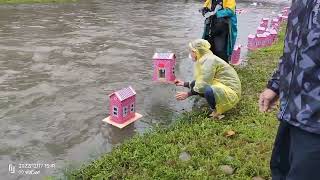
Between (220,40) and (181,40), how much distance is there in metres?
3.97

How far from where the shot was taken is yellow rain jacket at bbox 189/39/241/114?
16.5 feet

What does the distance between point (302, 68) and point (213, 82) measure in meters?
3.07

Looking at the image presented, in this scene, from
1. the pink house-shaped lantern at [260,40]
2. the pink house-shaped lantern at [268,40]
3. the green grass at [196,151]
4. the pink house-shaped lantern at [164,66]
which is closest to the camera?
the green grass at [196,151]

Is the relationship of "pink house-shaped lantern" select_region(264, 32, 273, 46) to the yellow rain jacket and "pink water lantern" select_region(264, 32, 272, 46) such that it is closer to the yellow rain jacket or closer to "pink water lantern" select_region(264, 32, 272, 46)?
"pink water lantern" select_region(264, 32, 272, 46)

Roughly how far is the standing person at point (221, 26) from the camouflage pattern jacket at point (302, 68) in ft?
13.9

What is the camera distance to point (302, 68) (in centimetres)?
207

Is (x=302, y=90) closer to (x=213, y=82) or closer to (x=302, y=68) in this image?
(x=302, y=68)

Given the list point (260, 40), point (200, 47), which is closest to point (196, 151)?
point (200, 47)

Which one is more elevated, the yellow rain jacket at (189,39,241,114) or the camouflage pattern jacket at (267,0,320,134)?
the camouflage pattern jacket at (267,0,320,134)

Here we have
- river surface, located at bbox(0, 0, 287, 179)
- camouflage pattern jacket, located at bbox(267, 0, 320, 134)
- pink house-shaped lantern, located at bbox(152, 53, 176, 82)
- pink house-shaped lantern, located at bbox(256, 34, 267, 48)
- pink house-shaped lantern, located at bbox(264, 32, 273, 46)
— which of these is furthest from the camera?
pink house-shaped lantern, located at bbox(264, 32, 273, 46)

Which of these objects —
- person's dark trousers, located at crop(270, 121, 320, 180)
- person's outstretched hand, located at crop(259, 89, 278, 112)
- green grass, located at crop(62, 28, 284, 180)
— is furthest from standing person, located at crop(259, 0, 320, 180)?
green grass, located at crop(62, 28, 284, 180)

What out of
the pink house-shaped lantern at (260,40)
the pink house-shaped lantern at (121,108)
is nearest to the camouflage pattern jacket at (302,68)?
the pink house-shaped lantern at (121,108)

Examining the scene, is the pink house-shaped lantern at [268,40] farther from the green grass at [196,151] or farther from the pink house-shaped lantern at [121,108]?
the pink house-shaped lantern at [121,108]

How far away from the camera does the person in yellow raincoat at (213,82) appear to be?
5023mm
